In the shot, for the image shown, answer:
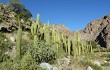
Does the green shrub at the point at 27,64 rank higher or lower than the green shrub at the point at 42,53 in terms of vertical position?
lower

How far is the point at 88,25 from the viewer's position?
343 ft

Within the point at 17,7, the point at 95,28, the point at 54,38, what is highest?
the point at 95,28

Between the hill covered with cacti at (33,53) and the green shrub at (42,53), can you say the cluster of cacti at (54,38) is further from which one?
the green shrub at (42,53)

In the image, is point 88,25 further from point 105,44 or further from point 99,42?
point 105,44

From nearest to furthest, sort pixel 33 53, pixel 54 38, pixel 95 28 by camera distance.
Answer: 1. pixel 33 53
2. pixel 54 38
3. pixel 95 28

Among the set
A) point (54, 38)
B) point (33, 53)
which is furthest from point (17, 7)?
point (33, 53)

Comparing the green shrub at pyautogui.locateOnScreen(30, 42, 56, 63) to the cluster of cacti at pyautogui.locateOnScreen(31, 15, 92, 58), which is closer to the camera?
the green shrub at pyautogui.locateOnScreen(30, 42, 56, 63)

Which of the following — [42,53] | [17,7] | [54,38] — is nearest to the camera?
[42,53]

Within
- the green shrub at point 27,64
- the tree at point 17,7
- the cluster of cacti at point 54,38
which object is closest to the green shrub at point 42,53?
the cluster of cacti at point 54,38

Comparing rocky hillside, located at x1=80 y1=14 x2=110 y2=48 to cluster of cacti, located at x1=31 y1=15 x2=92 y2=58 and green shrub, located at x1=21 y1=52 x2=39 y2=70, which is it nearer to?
cluster of cacti, located at x1=31 y1=15 x2=92 y2=58

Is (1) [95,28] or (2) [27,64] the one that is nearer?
(2) [27,64]

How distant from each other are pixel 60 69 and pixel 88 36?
77.9 metres

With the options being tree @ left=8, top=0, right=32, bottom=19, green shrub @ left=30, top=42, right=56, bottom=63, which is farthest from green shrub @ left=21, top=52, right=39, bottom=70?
tree @ left=8, top=0, right=32, bottom=19

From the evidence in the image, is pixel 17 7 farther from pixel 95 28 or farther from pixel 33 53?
pixel 95 28
